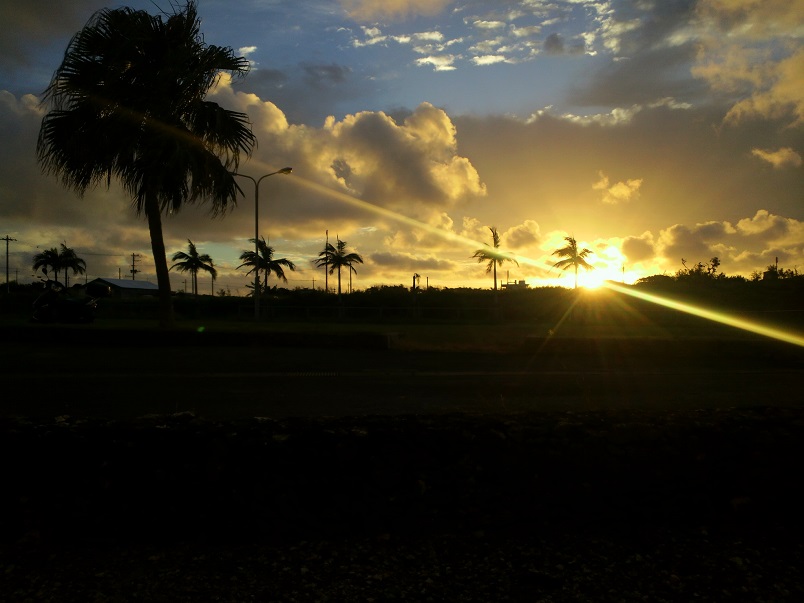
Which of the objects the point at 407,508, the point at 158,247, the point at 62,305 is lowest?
the point at 407,508

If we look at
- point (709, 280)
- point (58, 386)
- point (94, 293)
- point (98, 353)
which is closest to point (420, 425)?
point (58, 386)

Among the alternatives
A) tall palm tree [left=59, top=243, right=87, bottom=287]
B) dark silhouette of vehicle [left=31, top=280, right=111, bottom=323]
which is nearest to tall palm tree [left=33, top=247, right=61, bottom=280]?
tall palm tree [left=59, top=243, right=87, bottom=287]

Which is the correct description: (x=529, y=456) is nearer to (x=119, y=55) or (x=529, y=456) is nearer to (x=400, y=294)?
(x=119, y=55)

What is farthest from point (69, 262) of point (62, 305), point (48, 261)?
point (62, 305)

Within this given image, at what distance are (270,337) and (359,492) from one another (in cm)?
1057

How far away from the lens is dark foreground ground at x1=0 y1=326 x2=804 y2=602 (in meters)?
2.60

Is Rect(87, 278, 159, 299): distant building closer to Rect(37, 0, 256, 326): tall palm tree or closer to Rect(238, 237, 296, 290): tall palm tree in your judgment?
Rect(238, 237, 296, 290): tall palm tree

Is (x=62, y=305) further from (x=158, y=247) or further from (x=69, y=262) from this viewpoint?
(x=69, y=262)

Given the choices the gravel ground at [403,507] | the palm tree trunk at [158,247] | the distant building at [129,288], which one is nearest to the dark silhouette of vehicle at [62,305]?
the palm tree trunk at [158,247]

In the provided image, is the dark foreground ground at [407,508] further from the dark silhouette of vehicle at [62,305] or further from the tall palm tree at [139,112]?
the dark silhouette of vehicle at [62,305]

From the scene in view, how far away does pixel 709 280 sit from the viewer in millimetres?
52562

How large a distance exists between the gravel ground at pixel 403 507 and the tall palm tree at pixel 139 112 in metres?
13.4

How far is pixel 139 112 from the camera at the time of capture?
50.6ft

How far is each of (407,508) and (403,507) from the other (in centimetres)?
2
